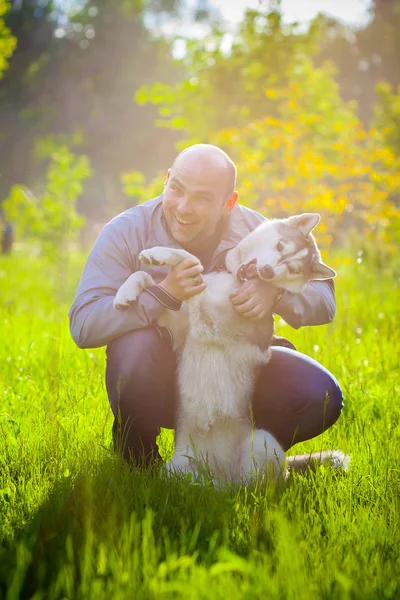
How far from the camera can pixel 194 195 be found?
9.66ft

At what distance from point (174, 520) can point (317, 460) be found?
2.50 feet

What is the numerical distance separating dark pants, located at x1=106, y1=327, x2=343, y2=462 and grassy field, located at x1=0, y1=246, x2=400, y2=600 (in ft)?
0.53

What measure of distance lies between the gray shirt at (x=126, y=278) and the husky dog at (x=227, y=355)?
10 centimetres

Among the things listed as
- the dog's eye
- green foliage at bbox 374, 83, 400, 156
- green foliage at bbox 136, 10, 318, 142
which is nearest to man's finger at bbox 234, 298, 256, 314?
the dog's eye

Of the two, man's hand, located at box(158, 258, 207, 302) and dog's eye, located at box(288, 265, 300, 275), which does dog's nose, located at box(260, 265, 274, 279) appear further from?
man's hand, located at box(158, 258, 207, 302)

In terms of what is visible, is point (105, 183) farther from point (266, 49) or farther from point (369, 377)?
point (369, 377)

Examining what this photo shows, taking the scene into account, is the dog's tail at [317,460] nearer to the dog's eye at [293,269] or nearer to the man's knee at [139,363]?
the man's knee at [139,363]

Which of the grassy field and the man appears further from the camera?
the man

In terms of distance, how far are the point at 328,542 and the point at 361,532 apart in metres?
0.14

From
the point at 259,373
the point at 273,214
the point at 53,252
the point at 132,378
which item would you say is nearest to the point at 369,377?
the point at 259,373

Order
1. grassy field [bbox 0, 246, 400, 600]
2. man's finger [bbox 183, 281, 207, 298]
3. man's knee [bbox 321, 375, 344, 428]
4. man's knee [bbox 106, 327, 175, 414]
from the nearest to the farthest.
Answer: grassy field [bbox 0, 246, 400, 600], man's finger [bbox 183, 281, 207, 298], man's knee [bbox 106, 327, 175, 414], man's knee [bbox 321, 375, 344, 428]

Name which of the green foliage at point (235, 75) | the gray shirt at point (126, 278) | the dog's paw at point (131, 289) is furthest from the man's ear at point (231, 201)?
the green foliage at point (235, 75)

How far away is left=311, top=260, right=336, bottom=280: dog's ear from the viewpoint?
9.40 ft

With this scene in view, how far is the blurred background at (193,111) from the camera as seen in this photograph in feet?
26.1
